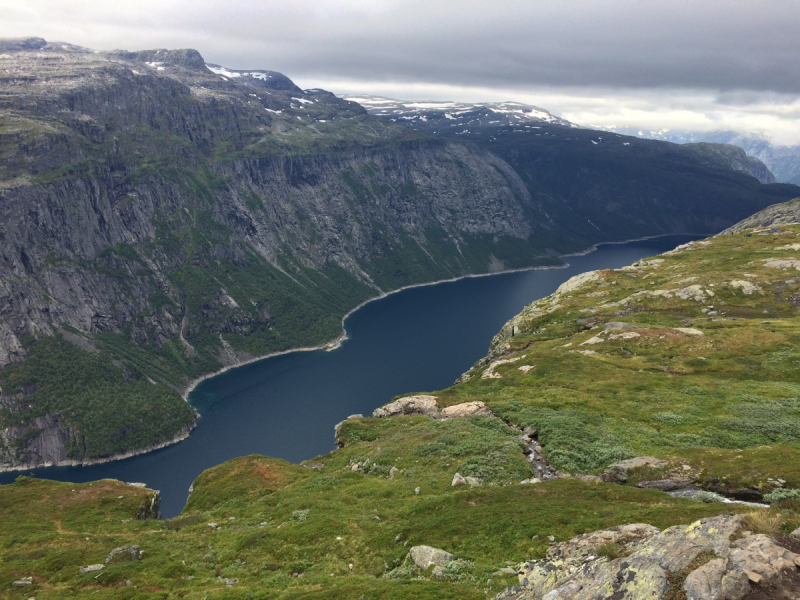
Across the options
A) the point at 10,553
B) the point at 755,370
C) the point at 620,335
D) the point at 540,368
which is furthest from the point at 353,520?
the point at 620,335

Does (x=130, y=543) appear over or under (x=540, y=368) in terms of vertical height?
under

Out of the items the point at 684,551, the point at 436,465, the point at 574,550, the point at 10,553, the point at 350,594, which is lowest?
the point at 10,553

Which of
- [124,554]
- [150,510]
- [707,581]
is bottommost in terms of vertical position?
[150,510]

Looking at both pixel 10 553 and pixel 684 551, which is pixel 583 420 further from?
pixel 10 553

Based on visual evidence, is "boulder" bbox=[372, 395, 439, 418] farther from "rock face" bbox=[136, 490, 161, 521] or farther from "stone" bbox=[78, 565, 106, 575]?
"stone" bbox=[78, 565, 106, 575]

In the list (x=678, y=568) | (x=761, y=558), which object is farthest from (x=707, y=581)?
(x=761, y=558)

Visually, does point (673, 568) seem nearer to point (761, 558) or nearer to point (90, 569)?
point (761, 558)

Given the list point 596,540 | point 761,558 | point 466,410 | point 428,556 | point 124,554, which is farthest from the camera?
point 466,410

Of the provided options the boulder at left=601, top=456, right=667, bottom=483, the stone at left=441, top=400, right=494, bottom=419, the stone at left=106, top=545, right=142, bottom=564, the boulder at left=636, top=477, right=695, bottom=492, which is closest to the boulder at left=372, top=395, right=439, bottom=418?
the stone at left=441, top=400, right=494, bottom=419
